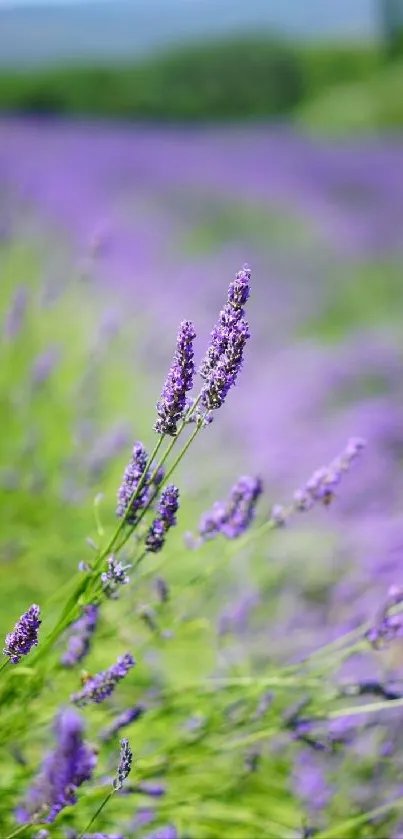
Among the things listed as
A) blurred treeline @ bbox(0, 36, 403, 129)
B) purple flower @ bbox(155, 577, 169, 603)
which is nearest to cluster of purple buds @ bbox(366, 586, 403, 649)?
purple flower @ bbox(155, 577, 169, 603)

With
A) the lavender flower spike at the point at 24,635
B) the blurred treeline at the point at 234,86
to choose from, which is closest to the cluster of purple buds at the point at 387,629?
the lavender flower spike at the point at 24,635

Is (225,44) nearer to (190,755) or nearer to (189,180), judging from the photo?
(189,180)

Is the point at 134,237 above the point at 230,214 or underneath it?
underneath

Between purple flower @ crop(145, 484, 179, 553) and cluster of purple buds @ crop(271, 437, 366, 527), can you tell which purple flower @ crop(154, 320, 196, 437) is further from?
cluster of purple buds @ crop(271, 437, 366, 527)

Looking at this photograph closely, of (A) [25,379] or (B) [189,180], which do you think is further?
(B) [189,180]

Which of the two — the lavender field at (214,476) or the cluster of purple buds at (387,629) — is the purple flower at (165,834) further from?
the cluster of purple buds at (387,629)

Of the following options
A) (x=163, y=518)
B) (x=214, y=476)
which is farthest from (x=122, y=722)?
(x=214, y=476)

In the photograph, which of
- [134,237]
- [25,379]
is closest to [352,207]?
[134,237]
